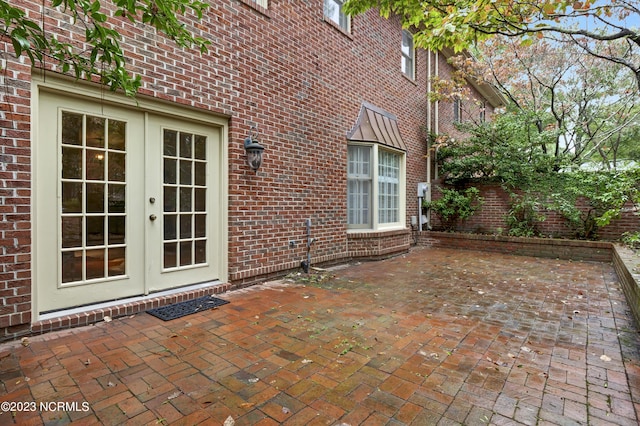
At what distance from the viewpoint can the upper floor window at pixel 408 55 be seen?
855 centimetres

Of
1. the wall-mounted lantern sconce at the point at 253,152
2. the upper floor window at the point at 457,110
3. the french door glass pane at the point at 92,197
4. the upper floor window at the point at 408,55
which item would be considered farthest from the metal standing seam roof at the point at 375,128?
the upper floor window at the point at 457,110

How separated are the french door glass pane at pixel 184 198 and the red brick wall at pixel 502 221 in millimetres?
7059

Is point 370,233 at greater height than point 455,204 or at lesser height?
lesser

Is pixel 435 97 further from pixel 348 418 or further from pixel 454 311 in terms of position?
pixel 348 418

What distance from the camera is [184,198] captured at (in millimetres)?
3846

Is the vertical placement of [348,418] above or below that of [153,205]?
below

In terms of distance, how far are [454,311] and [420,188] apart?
560cm

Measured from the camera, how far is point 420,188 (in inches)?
341

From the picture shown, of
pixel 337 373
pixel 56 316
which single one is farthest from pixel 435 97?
pixel 56 316

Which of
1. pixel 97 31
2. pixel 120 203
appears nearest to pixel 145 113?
pixel 120 203

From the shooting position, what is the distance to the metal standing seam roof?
6.35 m

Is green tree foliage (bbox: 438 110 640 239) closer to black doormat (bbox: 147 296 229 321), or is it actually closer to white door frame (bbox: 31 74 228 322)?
white door frame (bbox: 31 74 228 322)

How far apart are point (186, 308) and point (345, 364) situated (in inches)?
76.9

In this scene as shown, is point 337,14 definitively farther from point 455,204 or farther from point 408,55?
point 455,204
